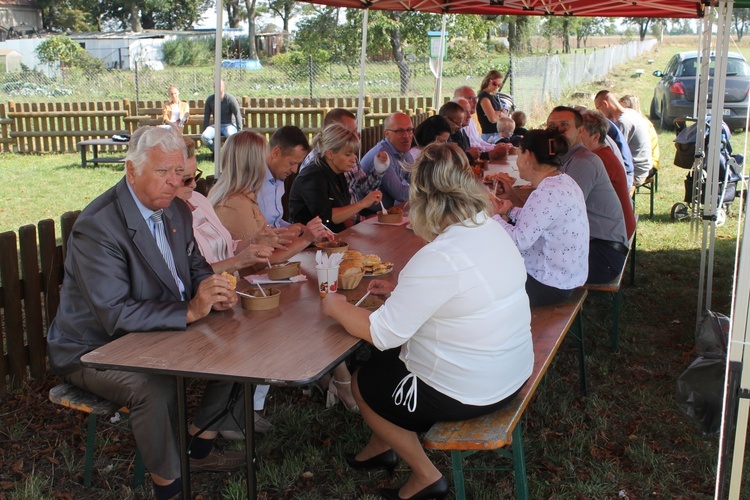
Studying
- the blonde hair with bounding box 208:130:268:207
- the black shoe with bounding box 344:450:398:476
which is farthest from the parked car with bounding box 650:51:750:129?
the black shoe with bounding box 344:450:398:476

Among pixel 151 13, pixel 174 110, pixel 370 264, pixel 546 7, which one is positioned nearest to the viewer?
pixel 370 264

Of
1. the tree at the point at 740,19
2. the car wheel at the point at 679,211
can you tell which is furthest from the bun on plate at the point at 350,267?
the car wheel at the point at 679,211

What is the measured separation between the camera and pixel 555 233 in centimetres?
398

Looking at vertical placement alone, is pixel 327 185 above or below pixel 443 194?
below

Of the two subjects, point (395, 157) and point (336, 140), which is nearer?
point (336, 140)

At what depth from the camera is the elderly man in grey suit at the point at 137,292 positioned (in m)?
2.81

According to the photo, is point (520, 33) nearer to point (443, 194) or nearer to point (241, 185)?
point (241, 185)

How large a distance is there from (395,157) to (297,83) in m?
18.2

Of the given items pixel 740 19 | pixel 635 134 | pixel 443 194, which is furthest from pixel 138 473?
pixel 635 134

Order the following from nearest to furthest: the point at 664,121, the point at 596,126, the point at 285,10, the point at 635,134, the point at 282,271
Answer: the point at 282,271, the point at 596,126, the point at 635,134, the point at 664,121, the point at 285,10

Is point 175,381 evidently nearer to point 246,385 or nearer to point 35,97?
point 246,385

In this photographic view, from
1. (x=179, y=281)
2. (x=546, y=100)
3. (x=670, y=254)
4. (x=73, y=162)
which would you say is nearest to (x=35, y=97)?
(x=73, y=162)

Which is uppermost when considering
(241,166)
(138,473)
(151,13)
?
(151,13)

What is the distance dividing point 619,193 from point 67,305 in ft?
13.1
